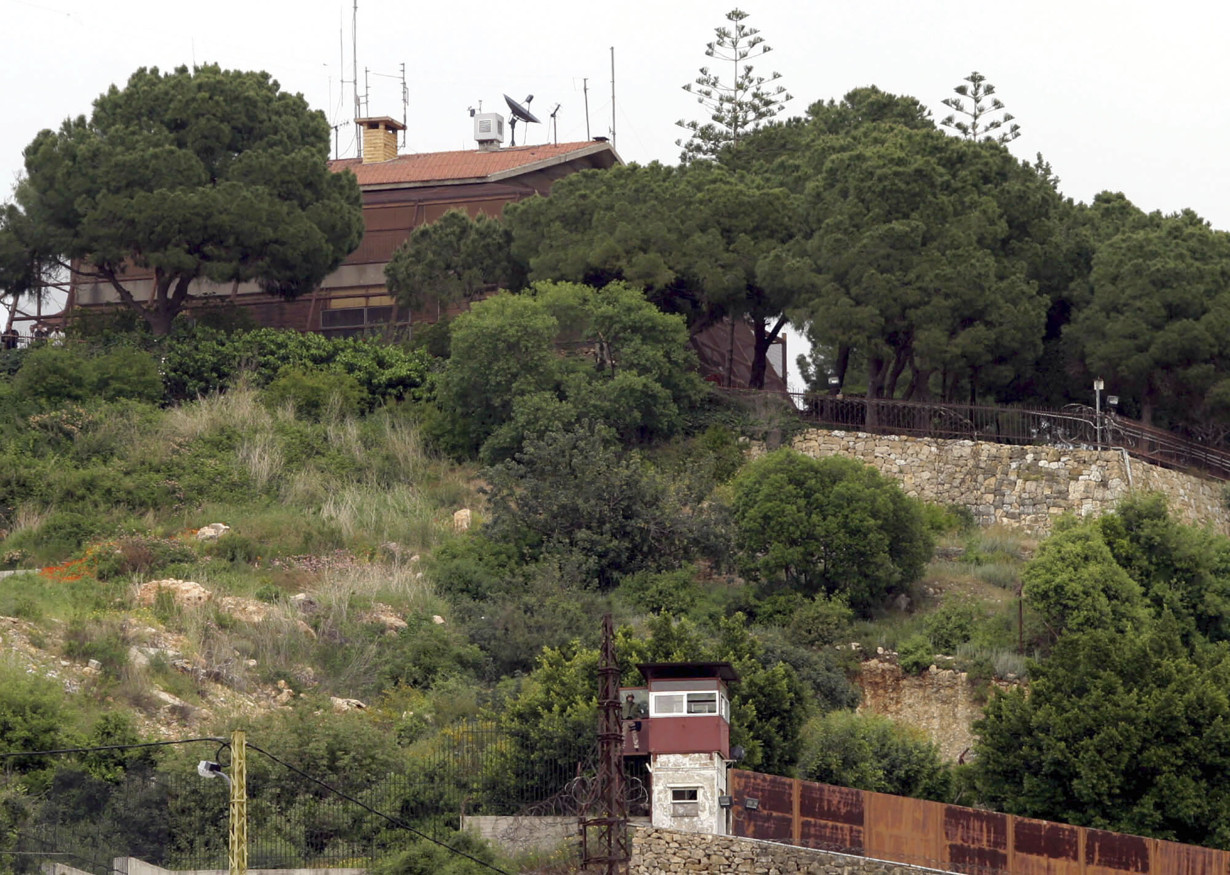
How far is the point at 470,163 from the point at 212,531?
17.1m

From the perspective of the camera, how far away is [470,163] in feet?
198

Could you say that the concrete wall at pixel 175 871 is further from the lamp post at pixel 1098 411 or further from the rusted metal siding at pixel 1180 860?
the lamp post at pixel 1098 411

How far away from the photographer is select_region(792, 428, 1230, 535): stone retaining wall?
156 feet

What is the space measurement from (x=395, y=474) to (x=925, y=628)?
486 inches

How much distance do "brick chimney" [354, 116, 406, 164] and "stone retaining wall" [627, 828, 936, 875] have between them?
3351 cm

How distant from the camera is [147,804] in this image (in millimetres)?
32812

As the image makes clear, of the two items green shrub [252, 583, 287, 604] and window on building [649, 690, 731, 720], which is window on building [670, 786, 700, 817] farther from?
green shrub [252, 583, 287, 604]

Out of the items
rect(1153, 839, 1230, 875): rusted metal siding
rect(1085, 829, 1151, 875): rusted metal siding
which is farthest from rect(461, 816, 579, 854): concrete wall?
rect(1153, 839, 1230, 875): rusted metal siding

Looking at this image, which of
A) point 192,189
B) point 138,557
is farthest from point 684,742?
point 192,189

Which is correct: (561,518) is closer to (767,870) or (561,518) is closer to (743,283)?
(743,283)

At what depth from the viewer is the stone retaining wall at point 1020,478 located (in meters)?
47.7

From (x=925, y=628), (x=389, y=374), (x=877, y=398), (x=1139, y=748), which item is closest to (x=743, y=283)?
(x=877, y=398)

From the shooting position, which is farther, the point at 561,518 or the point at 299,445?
the point at 299,445

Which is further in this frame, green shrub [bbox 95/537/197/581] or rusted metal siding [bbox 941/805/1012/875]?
green shrub [bbox 95/537/197/581]
